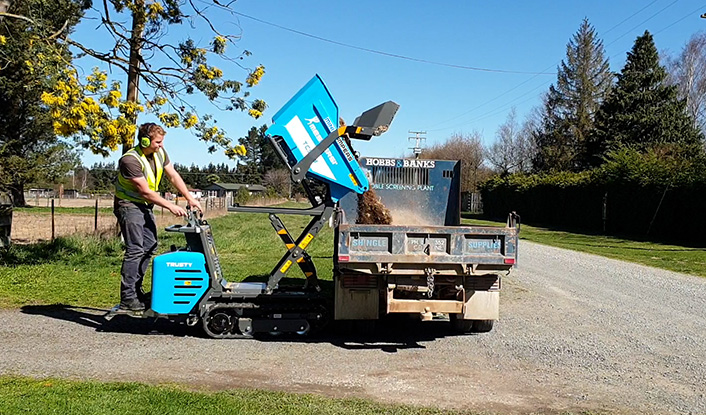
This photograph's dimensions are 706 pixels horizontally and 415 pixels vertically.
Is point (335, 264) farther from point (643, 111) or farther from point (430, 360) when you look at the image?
point (643, 111)

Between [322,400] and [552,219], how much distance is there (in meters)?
34.9

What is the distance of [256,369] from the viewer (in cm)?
552

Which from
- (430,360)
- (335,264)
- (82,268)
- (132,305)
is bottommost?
(430,360)

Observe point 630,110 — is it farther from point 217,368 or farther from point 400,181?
point 217,368

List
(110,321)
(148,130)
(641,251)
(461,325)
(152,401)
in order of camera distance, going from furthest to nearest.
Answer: (641,251)
(461,325)
(110,321)
(148,130)
(152,401)

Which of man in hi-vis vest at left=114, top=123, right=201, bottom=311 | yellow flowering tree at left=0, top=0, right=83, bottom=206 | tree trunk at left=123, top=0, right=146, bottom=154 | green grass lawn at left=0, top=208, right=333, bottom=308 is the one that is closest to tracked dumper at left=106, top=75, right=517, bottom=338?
man in hi-vis vest at left=114, top=123, right=201, bottom=311

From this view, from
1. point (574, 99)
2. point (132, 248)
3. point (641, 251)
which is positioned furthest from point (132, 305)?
point (574, 99)

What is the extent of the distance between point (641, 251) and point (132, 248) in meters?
17.7

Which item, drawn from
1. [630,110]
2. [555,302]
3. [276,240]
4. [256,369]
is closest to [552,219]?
[630,110]

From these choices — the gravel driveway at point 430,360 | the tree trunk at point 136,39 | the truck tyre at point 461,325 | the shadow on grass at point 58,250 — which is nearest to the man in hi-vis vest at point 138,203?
the gravel driveway at point 430,360

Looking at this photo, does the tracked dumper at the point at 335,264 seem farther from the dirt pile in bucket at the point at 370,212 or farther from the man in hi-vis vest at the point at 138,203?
the dirt pile in bucket at the point at 370,212

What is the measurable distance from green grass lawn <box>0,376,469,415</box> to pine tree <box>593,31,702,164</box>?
39967 millimetres

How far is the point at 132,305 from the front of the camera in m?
6.52

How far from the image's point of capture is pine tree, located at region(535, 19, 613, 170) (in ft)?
176
